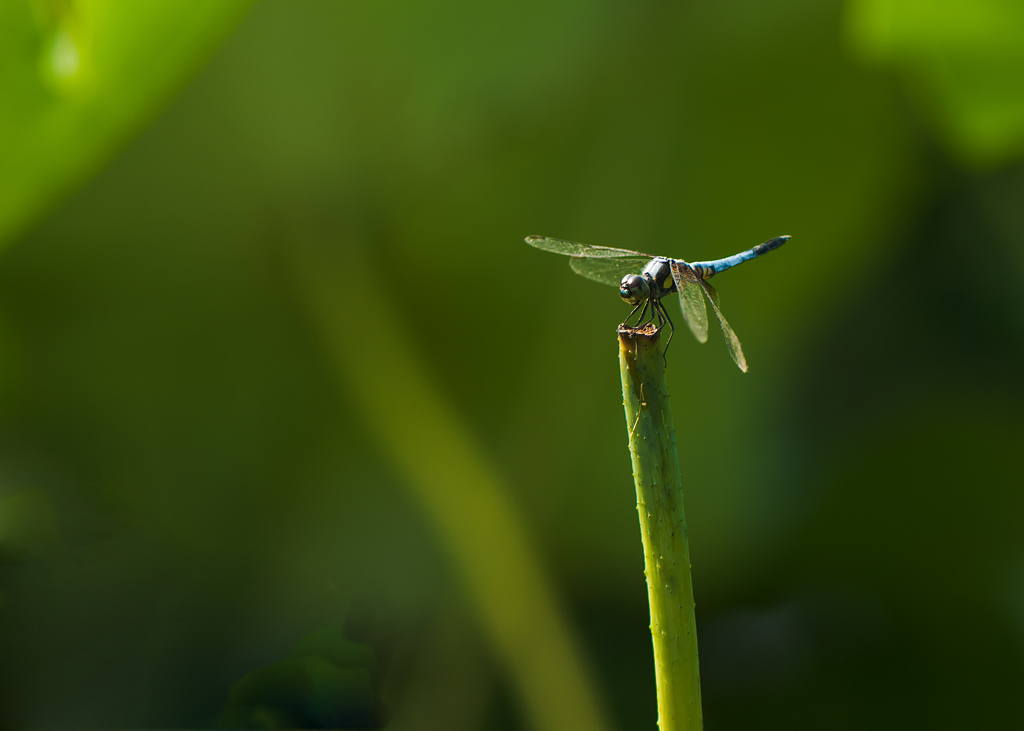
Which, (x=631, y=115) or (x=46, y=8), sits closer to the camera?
(x=46, y=8)

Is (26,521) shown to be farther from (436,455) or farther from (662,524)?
(662,524)

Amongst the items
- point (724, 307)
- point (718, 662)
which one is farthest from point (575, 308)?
point (718, 662)

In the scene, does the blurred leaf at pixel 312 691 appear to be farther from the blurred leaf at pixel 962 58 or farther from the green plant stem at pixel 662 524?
the blurred leaf at pixel 962 58

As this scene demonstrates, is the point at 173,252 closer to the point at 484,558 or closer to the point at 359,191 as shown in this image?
the point at 359,191

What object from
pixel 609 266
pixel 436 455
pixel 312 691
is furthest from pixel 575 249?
pixel 312 691

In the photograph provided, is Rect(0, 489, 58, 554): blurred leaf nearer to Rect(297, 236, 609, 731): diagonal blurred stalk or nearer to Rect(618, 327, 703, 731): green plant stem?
Rect(297, 236, 609, 731): diagonal blurred stalk
